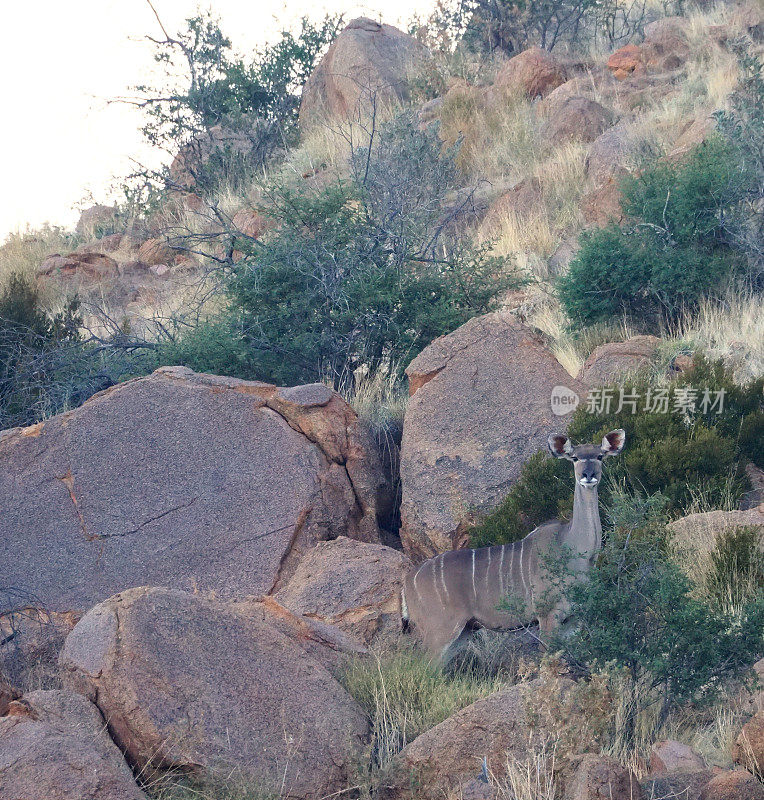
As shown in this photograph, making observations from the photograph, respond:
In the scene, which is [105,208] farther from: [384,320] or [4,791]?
[4,791]

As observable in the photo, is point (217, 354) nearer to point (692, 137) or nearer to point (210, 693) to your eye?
point (210, 693)

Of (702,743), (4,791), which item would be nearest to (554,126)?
(702,743)

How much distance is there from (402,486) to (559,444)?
2.43 m

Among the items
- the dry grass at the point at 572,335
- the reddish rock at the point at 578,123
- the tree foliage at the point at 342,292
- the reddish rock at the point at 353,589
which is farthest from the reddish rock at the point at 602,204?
the reddish rock at the point at 353,589

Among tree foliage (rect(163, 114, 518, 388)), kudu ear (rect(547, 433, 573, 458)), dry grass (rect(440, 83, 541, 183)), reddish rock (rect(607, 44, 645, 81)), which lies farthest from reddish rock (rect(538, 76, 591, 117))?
kudu ear (rect(547, 433, 573, 458))

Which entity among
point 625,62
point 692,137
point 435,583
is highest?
point 625,62

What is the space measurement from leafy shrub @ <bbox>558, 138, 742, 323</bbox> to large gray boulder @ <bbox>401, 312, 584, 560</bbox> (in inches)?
152

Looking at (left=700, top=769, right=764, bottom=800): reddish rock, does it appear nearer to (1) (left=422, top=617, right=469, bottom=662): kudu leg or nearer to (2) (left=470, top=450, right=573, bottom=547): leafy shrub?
(1) (left=422, top=617, right=469, bottom=662): kudu leg

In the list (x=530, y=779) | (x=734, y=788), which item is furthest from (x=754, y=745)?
(x=530, y=779)

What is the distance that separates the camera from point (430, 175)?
53.8ft

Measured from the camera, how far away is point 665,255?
1320 cm

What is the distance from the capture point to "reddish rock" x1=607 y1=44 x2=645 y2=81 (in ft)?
69.2

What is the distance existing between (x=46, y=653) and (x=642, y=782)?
495 cm

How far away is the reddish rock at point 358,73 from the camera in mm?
21984
